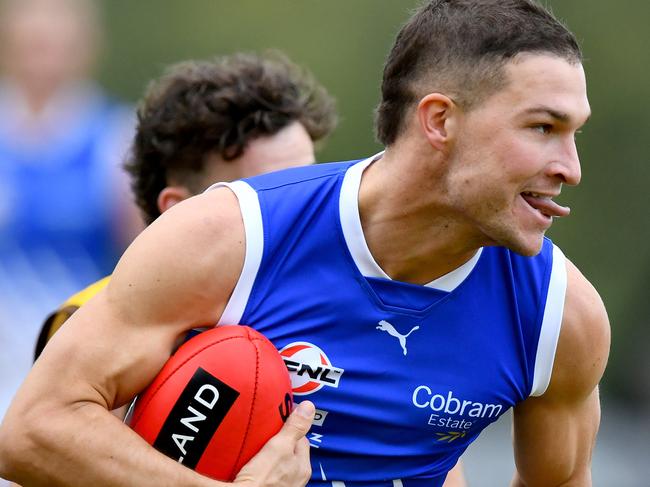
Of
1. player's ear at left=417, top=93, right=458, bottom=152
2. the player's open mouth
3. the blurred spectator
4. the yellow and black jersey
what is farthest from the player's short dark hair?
the blurred spectator

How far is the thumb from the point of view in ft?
11.5

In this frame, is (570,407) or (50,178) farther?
(50,178)

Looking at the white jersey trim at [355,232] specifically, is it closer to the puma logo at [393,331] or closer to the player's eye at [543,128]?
the puma logo at [393,331]

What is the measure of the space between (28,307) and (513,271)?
3386 mm

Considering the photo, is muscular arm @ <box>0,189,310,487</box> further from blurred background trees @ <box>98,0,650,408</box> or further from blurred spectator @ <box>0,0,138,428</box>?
blurred background trees @ <box>98,0,650,408</box>

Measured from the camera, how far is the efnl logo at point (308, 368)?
3.57m

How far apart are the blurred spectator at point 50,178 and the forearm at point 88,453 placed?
8.97ft

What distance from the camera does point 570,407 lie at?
3936mm

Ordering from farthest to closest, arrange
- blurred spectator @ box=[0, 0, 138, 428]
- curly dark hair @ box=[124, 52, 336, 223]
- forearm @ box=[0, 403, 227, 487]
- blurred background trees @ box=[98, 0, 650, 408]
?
blurred background trees @ box=[98, 0, 650, 408], blurred spectator @ box=[0, 0, 138, 428], curly dark hair @ box=[124, 52, 336, 223], forearm @ box=[0, 403, 227, 487]

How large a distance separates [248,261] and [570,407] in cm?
111

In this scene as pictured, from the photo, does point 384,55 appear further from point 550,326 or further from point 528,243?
point 528,243

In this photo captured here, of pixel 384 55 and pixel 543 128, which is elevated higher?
pixel 384 55

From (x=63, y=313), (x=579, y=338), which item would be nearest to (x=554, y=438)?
(x=579, y=338)

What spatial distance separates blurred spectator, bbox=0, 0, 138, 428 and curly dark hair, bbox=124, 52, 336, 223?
1.28m
